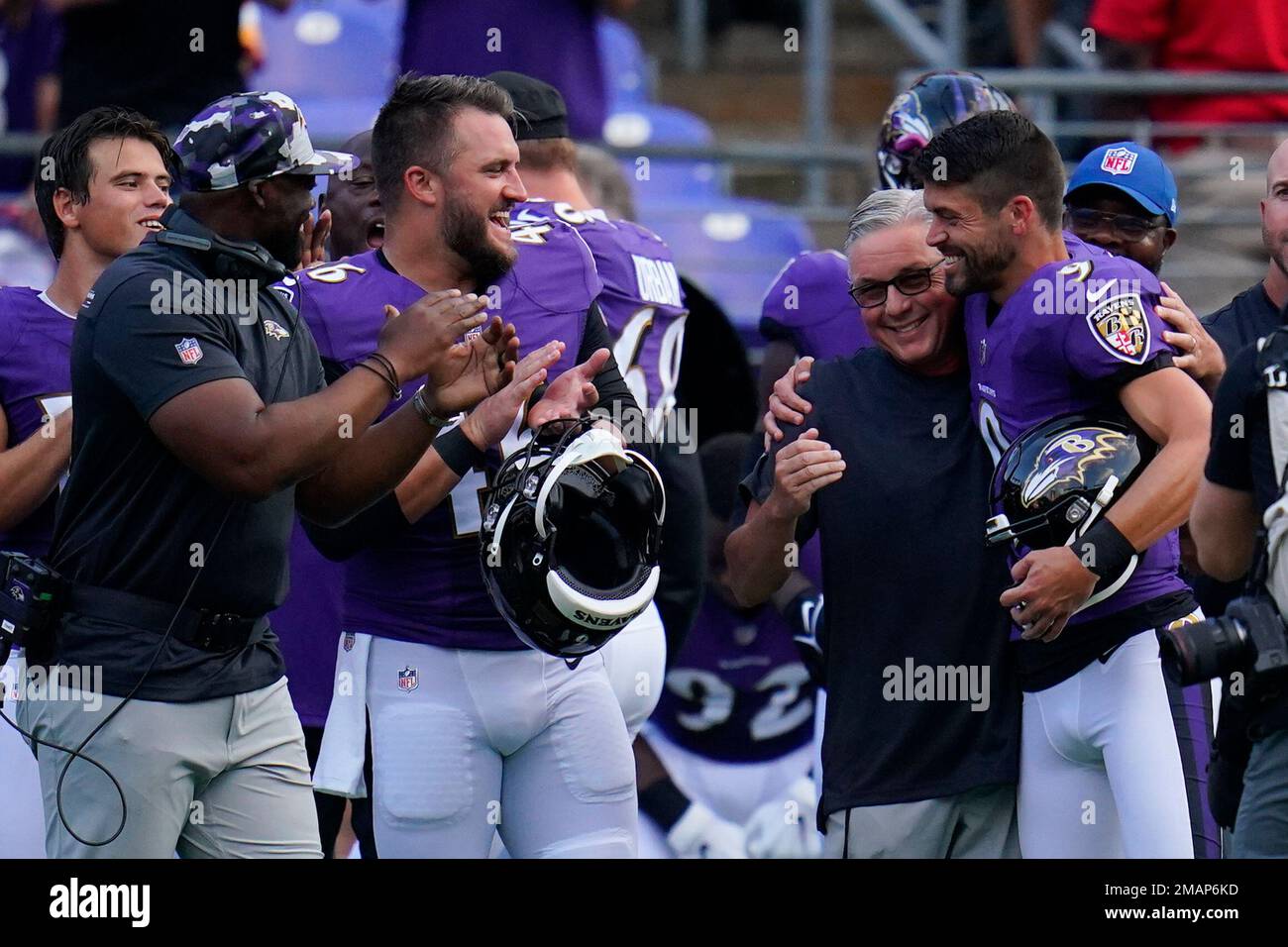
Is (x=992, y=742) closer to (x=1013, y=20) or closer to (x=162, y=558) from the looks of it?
(x=162, y=558)

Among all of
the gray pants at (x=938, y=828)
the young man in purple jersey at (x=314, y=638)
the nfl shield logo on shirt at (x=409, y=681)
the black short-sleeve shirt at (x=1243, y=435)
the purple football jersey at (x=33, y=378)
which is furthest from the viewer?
the young man in purple jersey at (x=314, y=638)

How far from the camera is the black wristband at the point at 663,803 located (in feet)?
20.0

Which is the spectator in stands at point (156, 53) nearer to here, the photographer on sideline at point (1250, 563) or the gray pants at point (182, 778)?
the gray pants at point (182, 778)

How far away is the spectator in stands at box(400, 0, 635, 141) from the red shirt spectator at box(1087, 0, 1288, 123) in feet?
6.01

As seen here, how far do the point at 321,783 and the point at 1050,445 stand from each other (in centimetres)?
156

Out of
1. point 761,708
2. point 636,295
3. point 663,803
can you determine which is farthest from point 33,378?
point 761,708

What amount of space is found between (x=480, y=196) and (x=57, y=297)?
0.98 meters

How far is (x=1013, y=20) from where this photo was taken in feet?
27.2

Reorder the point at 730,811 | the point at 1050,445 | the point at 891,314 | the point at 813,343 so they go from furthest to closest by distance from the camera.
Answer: the point at 730,811
the point at 813,343
the point at 891,314
the point at 1050,445

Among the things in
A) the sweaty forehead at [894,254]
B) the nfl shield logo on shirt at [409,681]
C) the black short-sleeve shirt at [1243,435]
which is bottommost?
the nfl shield logo on shirt at [409,681]

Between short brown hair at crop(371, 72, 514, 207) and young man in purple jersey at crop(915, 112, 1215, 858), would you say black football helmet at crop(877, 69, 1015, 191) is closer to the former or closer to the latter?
young man in purple jersey at crop(915, 112, 1215, 858)

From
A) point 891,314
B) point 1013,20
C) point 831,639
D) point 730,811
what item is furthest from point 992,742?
point 1013,20

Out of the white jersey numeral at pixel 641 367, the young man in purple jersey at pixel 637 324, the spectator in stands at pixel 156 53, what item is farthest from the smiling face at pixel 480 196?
the spectator in stands at pixel 156 53

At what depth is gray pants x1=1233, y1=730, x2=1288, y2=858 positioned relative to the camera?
3477mm
